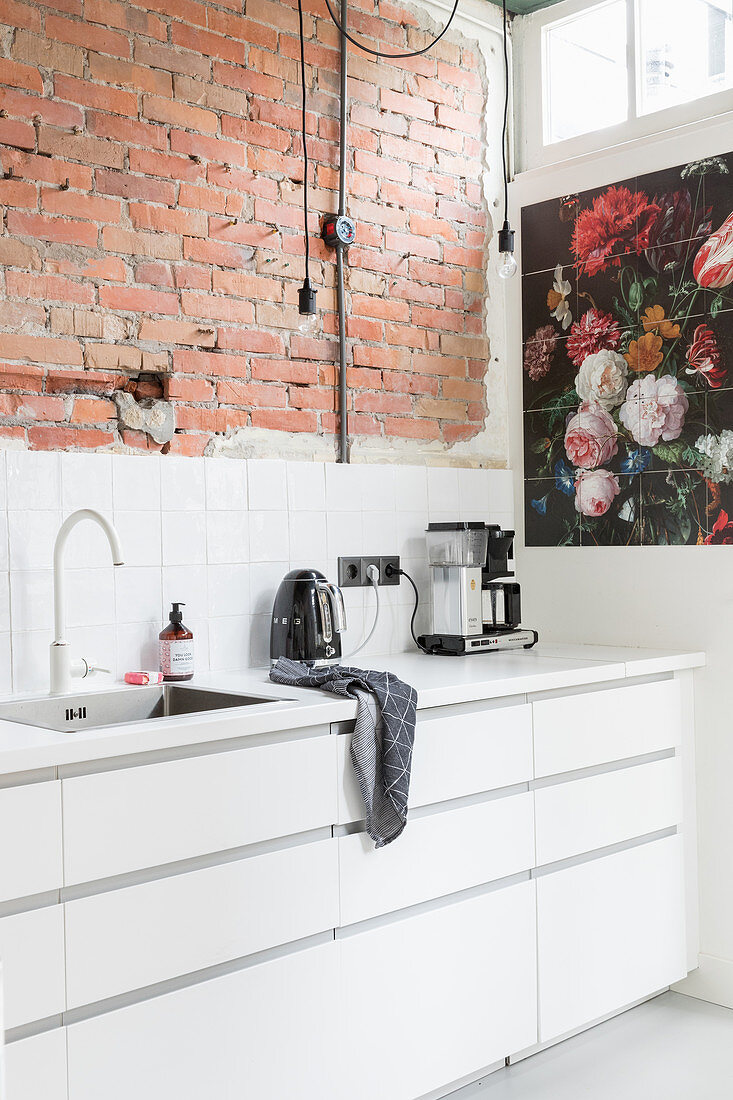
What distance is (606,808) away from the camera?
104 inches

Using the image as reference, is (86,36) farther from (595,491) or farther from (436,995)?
(436,995)

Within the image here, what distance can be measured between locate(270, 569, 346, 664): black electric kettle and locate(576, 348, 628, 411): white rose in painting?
107 cm

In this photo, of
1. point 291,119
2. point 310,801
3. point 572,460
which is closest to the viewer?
point 310,801

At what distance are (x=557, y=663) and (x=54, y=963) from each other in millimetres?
1463

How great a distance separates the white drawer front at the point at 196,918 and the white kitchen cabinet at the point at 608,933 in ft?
2.31

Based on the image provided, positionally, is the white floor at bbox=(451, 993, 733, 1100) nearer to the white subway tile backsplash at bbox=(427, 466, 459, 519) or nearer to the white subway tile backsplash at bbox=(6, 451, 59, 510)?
the white subway tile backsplash at bbox=(427, 466, 459, 519)

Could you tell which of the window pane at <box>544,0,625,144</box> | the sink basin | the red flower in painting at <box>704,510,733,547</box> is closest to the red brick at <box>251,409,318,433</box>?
the sink basin

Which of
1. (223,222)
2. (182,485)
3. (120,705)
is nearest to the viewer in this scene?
(120,705)

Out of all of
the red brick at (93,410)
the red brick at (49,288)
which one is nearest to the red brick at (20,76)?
the red brick at (49,288)

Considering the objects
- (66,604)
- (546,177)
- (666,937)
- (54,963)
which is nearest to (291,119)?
(546,177)

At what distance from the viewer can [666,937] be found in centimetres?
278

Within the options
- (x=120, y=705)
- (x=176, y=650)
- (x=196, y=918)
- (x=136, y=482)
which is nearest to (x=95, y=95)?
(x=136, y=482)

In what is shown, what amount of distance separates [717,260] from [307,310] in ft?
3.66

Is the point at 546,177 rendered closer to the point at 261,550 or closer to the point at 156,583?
the point at 261,550
